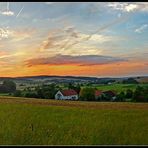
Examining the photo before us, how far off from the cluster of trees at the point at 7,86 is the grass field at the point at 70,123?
0.33ft

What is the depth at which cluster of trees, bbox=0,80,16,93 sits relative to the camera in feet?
25.9

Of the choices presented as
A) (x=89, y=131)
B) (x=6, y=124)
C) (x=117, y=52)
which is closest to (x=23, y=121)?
(x=6, y=124)

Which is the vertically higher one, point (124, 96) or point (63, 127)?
point (124, 96)

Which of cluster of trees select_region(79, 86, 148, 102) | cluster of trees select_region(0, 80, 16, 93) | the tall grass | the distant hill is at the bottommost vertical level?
the tall grass

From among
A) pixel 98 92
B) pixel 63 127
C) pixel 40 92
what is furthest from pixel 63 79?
pixel 63 127

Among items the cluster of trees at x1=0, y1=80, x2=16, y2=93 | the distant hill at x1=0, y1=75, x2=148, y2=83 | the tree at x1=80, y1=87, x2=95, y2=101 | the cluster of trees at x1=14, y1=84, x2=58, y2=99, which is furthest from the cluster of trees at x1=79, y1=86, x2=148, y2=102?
the cluster of trees at x1=0, y1=80, x2=16, y2=93

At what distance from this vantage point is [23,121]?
7.88 meters

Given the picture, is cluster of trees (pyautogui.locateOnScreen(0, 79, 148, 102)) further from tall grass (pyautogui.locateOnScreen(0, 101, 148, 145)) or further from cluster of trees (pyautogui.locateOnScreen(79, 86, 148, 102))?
tall grass (pyautogui.locateOnScreen(0, 101, 148, 145))

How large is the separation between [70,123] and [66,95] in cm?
36

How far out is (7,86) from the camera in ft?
26.0

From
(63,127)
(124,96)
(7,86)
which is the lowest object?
(63,127)

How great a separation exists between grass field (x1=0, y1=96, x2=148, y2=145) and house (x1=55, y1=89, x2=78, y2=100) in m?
0.06

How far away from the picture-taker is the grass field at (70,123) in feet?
25.8

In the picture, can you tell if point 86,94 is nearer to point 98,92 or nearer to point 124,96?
point 98,92
